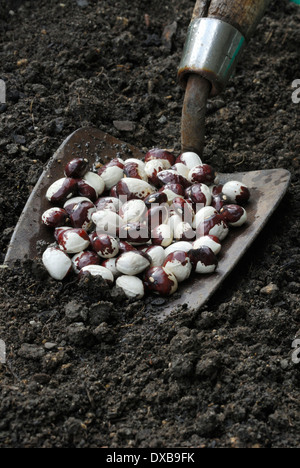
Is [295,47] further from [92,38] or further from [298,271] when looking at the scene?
[298,271]

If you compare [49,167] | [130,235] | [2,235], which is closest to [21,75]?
[49,167]

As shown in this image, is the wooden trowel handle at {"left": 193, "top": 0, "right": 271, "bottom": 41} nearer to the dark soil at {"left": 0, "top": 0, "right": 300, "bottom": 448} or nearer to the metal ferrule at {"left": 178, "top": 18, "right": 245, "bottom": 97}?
the metal ferrule at {"left": 178, "top": 18, "right": 245, "bottom": 97}

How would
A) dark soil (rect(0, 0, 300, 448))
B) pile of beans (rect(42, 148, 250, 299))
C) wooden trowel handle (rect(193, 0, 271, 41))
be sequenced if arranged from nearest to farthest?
dark soil (rect(0, 0, 300, 448)) < pile of beans (rect(42, 148, 250, 299)) < wooden trowel handle (rect(193, 0, 271, 41))

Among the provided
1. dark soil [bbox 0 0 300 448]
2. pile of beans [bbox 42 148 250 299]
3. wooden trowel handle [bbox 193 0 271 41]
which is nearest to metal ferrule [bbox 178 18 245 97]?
wooden trowel handle [bbox 193 0 271 41]

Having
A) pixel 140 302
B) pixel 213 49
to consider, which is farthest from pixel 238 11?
pixel 140 302

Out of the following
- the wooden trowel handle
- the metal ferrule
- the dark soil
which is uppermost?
the wooden trowel handle

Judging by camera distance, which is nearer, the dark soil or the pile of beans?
the dark soil

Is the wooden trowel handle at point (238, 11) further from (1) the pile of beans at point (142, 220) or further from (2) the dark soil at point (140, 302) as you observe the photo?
(2) the dark soil at point (140, 302)

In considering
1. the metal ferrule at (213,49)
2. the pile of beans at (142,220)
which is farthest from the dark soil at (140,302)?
the metal ferrule at (213,49)
